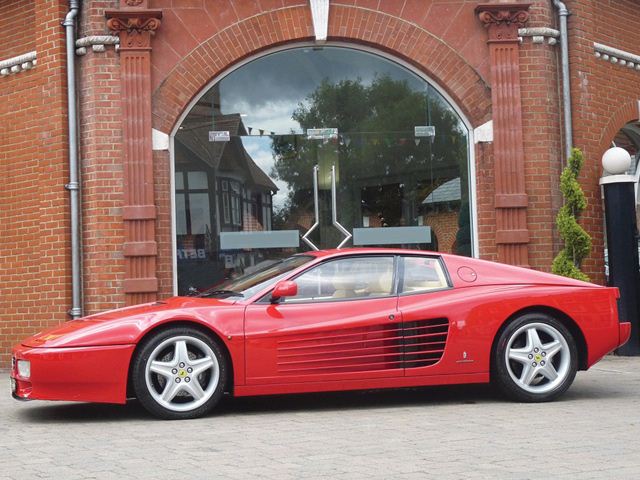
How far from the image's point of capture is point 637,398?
25.3 ft

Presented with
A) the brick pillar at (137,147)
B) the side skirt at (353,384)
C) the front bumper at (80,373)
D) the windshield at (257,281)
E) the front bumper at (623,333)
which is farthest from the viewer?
the brick pillar at (137,147)

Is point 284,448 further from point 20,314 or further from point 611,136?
point 611,136

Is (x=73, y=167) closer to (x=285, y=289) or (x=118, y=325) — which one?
(x=118, y=325)

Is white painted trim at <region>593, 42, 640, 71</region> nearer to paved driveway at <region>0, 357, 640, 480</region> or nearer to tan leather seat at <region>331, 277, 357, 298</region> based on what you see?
paved driveway at <region>0, 357, 640, 480</region>

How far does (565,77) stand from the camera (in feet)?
38.8

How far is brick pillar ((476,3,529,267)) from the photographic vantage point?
11.4 m

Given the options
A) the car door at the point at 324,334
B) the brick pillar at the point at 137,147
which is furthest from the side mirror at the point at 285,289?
the brick pillar at the point at 137,147

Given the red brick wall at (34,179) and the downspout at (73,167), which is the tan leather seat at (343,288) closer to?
the downspout at (73,167)

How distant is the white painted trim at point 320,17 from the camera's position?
11.5m

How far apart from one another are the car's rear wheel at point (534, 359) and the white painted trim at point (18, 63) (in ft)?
23.0

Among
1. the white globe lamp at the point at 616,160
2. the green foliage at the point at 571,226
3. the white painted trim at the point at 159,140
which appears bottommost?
the green foliage at the point at 571,226

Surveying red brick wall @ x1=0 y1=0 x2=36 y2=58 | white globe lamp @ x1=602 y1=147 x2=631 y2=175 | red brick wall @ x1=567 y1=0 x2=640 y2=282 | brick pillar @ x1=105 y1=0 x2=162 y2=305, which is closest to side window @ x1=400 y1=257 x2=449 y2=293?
brick pillar @ x1=105 y1=0 x2=162 y2=305

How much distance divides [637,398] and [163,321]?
382 cm

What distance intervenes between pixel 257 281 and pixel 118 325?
119 cm
